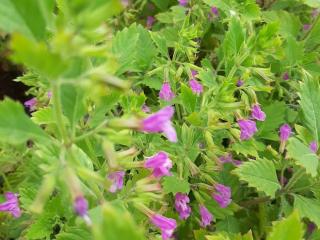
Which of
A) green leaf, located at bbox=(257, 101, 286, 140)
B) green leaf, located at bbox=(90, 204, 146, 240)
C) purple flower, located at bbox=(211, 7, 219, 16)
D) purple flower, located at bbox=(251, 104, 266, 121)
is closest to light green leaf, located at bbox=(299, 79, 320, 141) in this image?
purple flower, located at bbox=(251, 104, 266, 121)

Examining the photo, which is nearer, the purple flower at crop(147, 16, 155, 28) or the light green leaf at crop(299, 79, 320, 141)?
the light green leaf at crop(299, 79, 320, 141)

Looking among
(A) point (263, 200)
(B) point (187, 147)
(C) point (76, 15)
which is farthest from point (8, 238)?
(C) point (76, 15)

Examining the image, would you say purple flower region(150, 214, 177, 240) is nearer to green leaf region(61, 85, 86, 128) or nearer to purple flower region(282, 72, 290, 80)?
green leaf region(61, 85, 86, 128)

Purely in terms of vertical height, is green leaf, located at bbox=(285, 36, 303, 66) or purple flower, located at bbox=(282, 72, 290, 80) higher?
green leaf, located at bbox=(285, 36, 303, 66)

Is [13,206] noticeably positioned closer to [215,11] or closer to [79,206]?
[79,206]

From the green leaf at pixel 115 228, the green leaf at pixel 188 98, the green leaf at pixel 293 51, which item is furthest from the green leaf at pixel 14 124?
the green leaf at pixel 293 51
